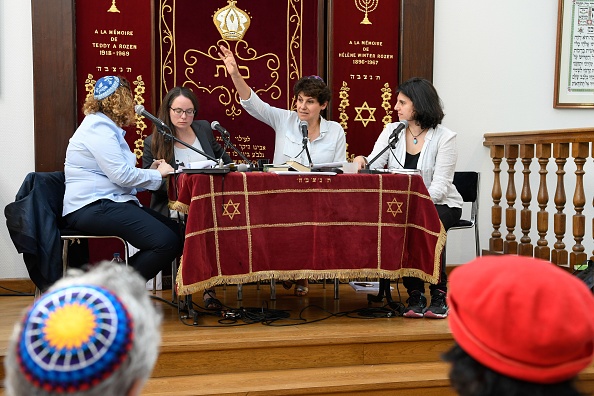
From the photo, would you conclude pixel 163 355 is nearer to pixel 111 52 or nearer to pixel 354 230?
pixel 354 230

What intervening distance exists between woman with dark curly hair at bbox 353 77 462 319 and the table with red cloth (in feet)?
0.86

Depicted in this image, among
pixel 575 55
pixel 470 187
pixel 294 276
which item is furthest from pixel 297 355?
pixel 575 55

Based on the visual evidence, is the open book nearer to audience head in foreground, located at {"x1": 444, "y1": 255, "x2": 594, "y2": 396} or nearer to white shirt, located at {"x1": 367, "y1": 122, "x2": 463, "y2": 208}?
white shirt, located at {"x1": 367, "y1": 122, "x2": 463, "y2": 208}

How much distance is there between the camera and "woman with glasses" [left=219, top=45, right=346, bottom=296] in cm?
431

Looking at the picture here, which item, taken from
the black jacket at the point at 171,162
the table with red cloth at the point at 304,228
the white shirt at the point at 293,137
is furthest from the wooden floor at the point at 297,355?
the white shirt at the point at 293,137

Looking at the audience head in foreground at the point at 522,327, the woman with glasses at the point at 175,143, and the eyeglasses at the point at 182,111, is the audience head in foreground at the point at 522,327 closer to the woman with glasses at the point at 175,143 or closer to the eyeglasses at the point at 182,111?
the woman with glasses at the point at 175,143

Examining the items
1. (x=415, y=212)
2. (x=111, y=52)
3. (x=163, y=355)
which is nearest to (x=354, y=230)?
(x=415, y=212)

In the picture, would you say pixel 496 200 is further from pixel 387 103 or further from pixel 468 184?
pixel 387 103

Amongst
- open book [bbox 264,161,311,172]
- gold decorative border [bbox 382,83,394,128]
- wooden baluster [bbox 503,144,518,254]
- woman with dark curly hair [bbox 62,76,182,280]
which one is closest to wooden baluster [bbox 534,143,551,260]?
wooden baluster [bbox 503,144,518,254]

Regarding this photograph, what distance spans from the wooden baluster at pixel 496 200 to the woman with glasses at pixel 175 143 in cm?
208

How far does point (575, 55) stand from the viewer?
536 centimetres

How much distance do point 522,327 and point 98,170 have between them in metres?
3.09

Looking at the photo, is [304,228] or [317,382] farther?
[304,228]

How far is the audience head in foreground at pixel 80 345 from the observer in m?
0.83
